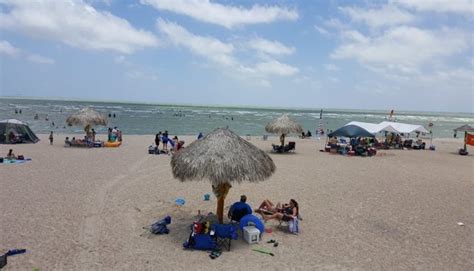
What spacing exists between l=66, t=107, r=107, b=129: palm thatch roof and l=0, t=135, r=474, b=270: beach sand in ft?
18.7

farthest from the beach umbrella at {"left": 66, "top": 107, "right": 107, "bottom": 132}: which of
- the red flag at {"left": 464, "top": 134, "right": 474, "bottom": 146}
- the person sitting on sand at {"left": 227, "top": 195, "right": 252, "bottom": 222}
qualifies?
the red flag at {"left": 464, "top": 134, "right": 474, "bottom": 146}

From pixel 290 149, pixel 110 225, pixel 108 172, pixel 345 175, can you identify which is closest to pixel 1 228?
pixel 110 225

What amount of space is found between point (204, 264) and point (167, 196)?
4.20 m

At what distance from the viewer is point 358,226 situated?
812 centimetres

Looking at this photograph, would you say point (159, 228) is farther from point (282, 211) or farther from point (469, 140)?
point (469, 140)

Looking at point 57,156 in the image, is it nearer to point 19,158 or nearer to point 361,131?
point 19,158

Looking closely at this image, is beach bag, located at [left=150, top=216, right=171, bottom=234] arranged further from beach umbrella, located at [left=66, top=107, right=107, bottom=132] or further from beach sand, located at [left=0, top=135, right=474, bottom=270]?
beach umbrella, located at [left=66, top=107, right=107, bottom=132]

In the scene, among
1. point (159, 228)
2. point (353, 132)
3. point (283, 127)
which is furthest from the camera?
point (283, 127)

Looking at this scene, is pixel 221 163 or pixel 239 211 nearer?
pixel 221 163

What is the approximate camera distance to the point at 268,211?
838 cm

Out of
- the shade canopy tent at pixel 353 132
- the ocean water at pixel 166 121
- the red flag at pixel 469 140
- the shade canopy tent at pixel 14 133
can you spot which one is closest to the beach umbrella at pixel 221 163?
the shade canopy tent at pixel 353 132

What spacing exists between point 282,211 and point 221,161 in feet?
7.02

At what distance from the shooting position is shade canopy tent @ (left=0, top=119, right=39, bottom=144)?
19.6 meters

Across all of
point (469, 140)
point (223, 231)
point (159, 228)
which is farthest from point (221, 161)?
point (469, 140)
